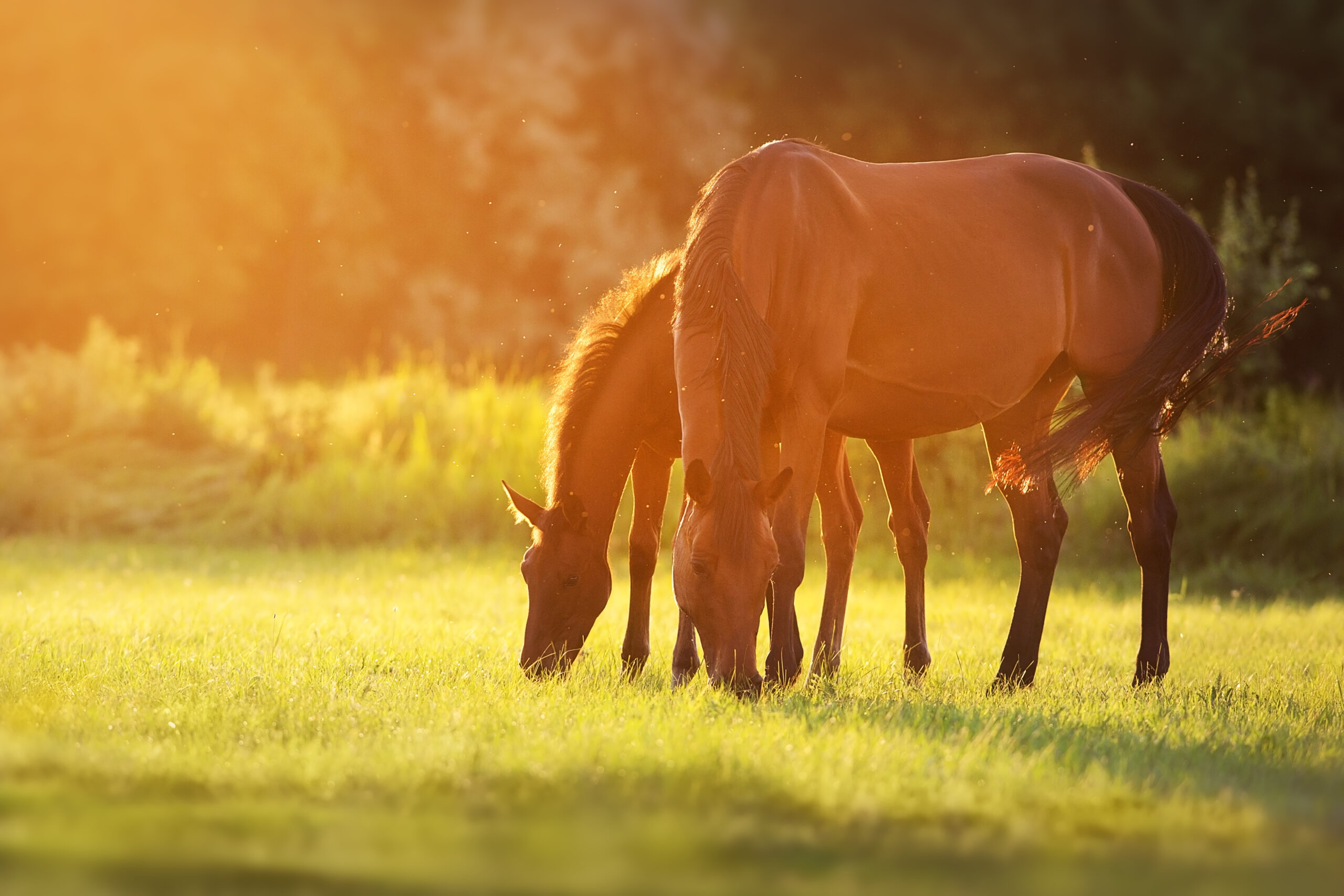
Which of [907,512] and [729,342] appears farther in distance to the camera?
[907,512]

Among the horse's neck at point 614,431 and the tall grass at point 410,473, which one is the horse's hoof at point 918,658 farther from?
the tall grass at point 410,473

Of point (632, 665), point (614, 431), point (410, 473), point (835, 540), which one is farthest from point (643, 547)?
point (410, 473)

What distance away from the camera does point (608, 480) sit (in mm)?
6402

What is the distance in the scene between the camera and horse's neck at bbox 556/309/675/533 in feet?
20.9

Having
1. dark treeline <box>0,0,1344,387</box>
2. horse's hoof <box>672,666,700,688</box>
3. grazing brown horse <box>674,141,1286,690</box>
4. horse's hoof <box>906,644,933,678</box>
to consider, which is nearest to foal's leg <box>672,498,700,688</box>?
horse's hoof <box>672,666,700,688</box>

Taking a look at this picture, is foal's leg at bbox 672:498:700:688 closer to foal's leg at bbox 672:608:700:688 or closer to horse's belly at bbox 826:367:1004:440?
foal's leg at bbox 672:608:700:688

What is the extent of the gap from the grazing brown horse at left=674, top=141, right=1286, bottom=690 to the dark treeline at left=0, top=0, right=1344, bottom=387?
42.7ft

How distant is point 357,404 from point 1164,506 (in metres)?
9.67

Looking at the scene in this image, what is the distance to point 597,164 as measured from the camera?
2602 centimetres

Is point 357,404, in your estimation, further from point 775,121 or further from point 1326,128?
point 1326,128

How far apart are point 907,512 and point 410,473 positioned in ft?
22.8

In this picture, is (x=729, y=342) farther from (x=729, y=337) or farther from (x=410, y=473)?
(x=410, y=473)

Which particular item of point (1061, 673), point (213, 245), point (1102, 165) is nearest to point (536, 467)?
point (1061, 673)

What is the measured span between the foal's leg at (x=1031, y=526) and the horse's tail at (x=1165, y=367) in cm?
19
